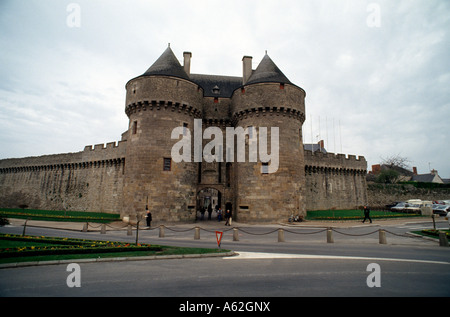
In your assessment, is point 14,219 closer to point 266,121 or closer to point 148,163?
point 148,163

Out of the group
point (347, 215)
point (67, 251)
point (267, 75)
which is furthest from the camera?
point (347, 215)

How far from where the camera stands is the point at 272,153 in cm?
2367

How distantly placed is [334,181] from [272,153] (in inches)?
614

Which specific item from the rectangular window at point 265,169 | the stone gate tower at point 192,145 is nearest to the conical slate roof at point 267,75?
the stone gate tower at point 192,145

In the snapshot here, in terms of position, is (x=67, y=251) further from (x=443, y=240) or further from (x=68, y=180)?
(x=68, y=180)

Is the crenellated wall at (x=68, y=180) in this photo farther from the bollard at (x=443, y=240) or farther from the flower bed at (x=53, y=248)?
the bollard at (x=443, y=240)

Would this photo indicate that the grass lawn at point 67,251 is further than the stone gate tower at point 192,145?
No

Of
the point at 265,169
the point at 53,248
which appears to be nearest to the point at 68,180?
the point at 265,169

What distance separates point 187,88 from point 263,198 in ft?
42.7

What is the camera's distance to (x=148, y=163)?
74.4 feet

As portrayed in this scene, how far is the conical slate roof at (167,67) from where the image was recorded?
2409 cm
